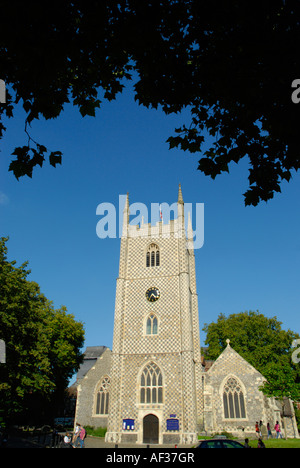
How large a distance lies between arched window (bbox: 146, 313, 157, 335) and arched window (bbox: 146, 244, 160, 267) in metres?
4.94

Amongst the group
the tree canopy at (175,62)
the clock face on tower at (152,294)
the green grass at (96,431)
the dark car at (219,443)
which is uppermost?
the clock face on tower at (152,294)

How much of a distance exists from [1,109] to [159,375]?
2508 cm

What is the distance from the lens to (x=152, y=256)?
3136 centimetres

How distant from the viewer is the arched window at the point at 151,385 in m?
25.5

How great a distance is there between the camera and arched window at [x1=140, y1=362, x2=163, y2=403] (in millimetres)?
25458

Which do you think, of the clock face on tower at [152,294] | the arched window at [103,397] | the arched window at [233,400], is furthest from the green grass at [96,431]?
the clock face on tower at [152,294]

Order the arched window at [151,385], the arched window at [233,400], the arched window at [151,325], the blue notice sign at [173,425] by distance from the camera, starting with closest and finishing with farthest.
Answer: the blue notice sign at [173,425], the arched window at [151,385], the arched window at [233,400], the arched window at [151,325]

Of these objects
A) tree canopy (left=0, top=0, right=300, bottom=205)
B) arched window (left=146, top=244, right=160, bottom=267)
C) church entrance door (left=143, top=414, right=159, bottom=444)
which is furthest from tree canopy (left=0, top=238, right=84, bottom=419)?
tree canopy (left=0, top=0, right=300, bottom=205)

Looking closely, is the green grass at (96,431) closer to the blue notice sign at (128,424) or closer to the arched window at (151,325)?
the blue notice sign at (128,424)

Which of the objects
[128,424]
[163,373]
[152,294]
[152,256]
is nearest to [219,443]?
[163,373]

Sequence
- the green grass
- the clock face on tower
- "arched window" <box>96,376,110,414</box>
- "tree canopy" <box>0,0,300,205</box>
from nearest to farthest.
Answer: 1. "tree canopy" <box>0,0,300,205</box>
2. the green grass
3. the clock face on tower
4. "arched window" <box>96,376,110,414</box>

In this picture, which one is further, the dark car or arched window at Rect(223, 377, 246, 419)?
arched window at Rect(223, 377, 246, 419)

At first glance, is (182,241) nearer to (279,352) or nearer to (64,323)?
(64,323)

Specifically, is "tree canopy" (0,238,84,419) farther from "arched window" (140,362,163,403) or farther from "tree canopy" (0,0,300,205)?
"tree canopy" (0,0,300,205)
